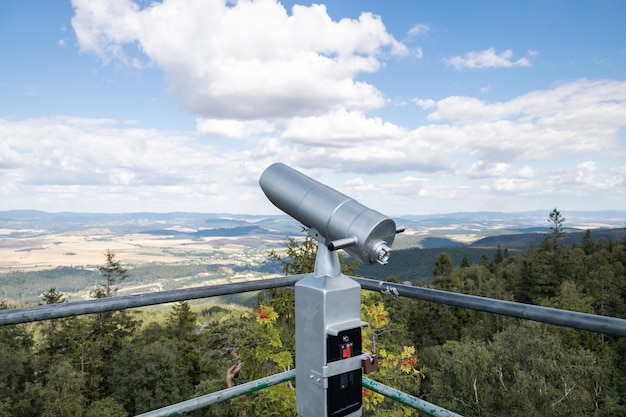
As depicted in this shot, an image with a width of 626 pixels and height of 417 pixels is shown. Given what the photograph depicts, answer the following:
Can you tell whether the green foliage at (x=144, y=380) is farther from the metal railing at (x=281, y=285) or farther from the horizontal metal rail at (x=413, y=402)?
the horizontal metal rail at (x=413, y=402)

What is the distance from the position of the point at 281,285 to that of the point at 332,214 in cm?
61

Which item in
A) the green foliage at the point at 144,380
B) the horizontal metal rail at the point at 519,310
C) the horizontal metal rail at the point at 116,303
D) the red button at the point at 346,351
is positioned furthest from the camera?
the green foliage at the point at 144,380

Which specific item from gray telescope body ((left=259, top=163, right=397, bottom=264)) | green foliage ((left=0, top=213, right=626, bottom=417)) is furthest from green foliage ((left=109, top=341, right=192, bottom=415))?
gray telescope body ((left=259, top=163, right=397, bottom=264))

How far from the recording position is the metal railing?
3.84 ft

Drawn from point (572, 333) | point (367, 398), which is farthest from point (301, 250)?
point (572, 333)

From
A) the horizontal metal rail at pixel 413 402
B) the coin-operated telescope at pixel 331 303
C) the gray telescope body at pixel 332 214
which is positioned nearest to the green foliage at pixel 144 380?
the horizontal metal rail at pixel 413 402

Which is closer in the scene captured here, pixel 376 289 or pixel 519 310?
pixel 519 310

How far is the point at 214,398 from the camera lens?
5.29 ft

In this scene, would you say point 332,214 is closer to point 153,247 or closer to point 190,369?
point 190,369

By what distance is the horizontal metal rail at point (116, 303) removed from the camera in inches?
50.4

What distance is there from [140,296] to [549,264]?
5384 centimetres

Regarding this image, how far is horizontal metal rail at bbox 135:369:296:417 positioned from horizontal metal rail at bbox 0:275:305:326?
36 cm

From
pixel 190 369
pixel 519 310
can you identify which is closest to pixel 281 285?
pixel 519 310

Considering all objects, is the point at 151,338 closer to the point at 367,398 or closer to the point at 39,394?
the point at 39,394
